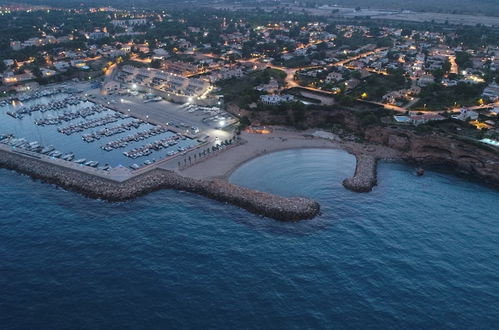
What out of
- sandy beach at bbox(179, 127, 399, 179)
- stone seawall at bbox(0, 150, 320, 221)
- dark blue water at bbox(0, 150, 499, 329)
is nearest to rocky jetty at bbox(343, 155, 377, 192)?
dark blue water at bbox(0, 150, 499, 329)

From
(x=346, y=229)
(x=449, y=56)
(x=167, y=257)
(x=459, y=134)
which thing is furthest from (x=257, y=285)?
(x=449, y=56)

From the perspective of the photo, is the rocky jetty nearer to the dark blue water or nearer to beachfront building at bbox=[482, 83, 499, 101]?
the dark blue water

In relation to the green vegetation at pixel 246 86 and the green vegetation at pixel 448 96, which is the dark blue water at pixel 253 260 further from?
the green vegetation at pixel 246 86

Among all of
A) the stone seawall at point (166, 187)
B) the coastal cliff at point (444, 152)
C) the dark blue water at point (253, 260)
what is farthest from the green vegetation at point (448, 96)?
the stone seawall at point (166, 187)

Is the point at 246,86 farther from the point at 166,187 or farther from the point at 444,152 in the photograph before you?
the point at 444,152

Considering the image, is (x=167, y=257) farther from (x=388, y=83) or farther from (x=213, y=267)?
(x=388, y=83)

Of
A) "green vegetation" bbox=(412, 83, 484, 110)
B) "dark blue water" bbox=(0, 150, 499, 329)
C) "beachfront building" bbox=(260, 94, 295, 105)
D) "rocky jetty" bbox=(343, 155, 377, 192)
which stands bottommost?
"dark blue water" bbox=(0, 150, 499, 329)

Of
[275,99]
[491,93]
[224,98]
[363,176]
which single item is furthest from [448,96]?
[224,98]
